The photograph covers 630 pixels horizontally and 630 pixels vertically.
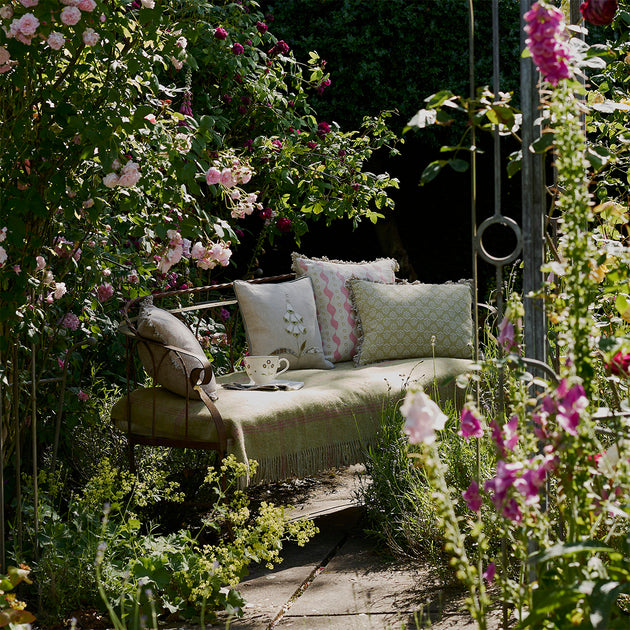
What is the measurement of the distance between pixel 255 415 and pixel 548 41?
1955mm

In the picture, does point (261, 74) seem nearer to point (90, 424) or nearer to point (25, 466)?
point (90, 424)

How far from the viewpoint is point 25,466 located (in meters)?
2.95

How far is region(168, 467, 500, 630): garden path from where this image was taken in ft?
7.49

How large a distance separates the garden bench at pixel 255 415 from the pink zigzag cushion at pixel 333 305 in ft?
2.00

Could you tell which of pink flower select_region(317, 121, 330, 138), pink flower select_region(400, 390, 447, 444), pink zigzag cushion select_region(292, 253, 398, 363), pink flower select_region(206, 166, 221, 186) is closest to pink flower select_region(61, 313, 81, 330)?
pink flower select_region(206, 166, 221, 186)

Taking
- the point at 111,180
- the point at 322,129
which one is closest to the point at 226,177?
the point at 111,180

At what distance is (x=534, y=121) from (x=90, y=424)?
241cm

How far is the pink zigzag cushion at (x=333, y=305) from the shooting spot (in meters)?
4.12

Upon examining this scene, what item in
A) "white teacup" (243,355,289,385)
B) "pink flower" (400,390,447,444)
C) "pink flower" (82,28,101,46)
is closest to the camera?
"pink flower" (400,390,447,444)

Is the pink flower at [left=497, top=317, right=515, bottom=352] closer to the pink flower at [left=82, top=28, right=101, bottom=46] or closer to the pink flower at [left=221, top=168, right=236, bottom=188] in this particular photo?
the pink flower at [left=82, top=28, right=101, bottom=46]

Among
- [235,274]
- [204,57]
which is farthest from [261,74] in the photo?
[235,274]

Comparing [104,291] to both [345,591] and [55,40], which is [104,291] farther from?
[345,591]

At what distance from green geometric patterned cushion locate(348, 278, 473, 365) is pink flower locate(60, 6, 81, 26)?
228cm

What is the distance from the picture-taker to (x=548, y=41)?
1223mm
